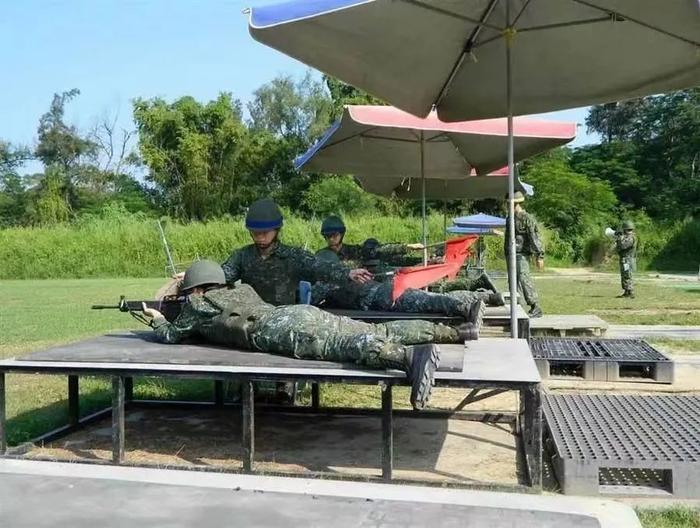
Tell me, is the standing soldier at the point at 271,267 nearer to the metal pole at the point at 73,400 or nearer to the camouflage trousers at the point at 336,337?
the camouflage trousers at the point at 336,337

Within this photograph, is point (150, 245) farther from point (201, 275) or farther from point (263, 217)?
point (201, 275)

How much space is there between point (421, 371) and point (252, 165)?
43.2 meters

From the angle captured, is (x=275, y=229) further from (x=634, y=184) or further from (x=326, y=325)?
(x=634, y=184)

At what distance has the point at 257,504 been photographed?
133 inches

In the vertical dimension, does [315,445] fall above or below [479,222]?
below

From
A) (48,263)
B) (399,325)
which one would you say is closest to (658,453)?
(399,325)

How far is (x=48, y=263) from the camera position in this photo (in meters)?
31.1

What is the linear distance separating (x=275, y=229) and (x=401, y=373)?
1.90 m

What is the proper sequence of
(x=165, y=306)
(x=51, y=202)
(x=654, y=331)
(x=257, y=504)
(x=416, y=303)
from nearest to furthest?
(x=257, y=504) → (x=165, y=306) → (x=416, y=303) → (x=654, y=331) → (x=51, y=202)

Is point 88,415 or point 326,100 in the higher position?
point 326,100

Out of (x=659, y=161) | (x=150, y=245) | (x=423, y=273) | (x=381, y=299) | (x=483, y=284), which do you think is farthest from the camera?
(x=659, y=161)

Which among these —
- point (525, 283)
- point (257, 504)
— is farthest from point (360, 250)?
point (257, 504)

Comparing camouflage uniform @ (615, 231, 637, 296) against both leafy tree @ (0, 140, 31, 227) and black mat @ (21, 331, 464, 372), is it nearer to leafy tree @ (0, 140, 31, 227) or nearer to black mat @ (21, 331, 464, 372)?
black mat @ (21, 331, 464, 372)

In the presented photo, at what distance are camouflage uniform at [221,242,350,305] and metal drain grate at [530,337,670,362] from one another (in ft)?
8.00
